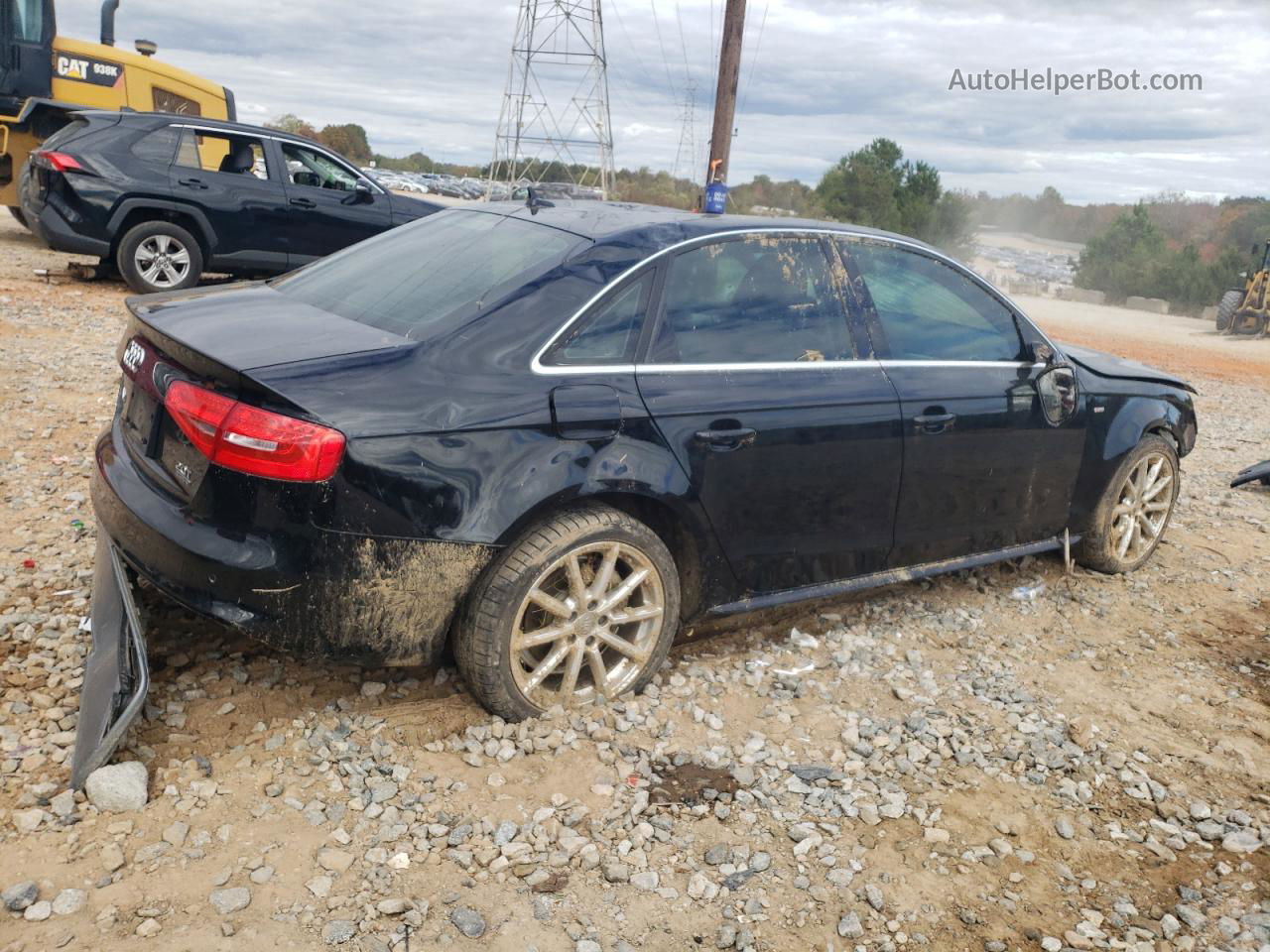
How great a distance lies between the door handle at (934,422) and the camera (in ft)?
13.9

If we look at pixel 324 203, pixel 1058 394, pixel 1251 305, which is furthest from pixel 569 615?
pixel 1251 305

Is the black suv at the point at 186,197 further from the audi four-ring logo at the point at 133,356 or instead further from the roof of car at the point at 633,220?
the audi four-ring logo at the point at 133,356

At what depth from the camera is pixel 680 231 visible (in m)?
3.87

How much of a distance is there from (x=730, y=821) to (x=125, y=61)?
15.5 meters

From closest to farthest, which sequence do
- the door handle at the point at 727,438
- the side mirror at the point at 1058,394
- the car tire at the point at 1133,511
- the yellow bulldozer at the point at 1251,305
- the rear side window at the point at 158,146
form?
the door handle at the point at 727,438 < the side mirror at the point at 1058,394 < the car tire at the point at 1133,511 < the rear side window at the point at 158,146 < the yellow bulldozer at the point at 1251,305

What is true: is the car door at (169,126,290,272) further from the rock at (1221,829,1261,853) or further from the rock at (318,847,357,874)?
the rock at (1221,829,1261,853)

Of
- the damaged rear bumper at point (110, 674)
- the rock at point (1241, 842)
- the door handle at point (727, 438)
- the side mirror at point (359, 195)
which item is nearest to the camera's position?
the damaged rear bumper at point (110, 674)

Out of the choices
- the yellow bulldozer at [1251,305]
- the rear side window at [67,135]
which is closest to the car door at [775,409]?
the rear side window at [67,135]

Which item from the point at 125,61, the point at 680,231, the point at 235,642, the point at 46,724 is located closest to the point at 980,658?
the point at 680,231

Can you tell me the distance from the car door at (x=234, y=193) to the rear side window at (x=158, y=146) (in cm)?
8

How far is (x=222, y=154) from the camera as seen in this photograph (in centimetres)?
1124

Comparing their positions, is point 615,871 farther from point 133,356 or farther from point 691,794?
point 133,356

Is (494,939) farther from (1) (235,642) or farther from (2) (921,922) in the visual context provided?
(1) (235,642)

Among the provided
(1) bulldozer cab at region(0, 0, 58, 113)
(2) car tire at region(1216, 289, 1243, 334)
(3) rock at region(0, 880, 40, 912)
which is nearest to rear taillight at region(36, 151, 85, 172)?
(1) bulldozer cab at region(0, 0, 58, 113)
